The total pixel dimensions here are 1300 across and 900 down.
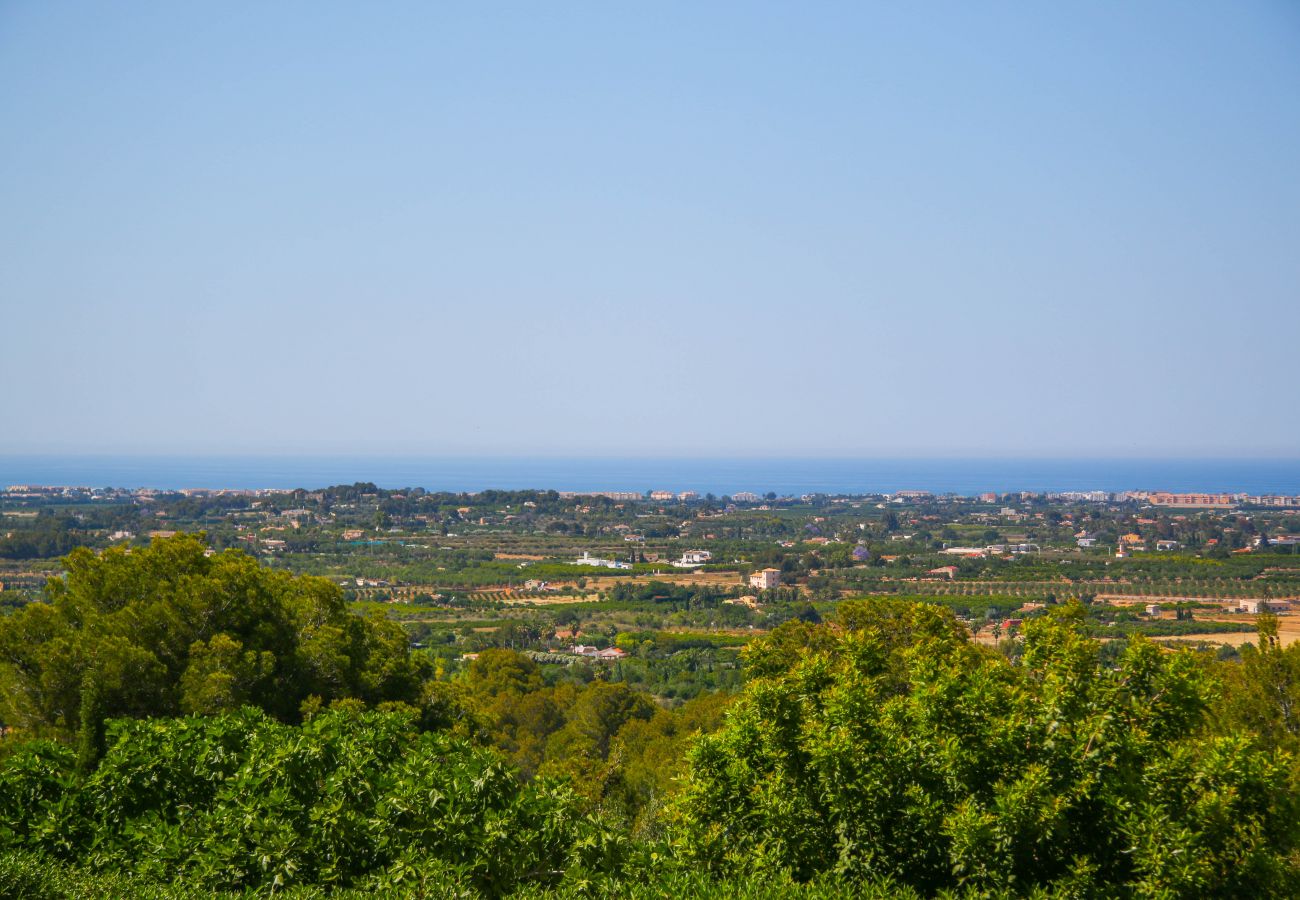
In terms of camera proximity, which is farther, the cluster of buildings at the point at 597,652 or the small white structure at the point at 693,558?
the small white structure at the point at 693,558

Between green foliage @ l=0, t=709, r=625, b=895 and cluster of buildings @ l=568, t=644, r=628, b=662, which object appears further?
cluster of buildings @ l=568, t=644, r=628, b=662

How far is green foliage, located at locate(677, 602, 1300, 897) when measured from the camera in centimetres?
507

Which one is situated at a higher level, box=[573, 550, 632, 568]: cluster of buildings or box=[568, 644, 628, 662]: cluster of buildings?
box=[573, 550, 632, 568]: cluster of buildings

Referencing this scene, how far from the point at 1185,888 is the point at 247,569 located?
1220cm

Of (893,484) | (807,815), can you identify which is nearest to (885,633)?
(807,815)

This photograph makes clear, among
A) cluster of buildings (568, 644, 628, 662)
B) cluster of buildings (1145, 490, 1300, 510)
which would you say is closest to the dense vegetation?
cluster of buildings (568, 644, 628, 662)

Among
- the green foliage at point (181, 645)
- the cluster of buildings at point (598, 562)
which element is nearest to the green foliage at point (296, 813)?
the green foliage at point (181, 645)

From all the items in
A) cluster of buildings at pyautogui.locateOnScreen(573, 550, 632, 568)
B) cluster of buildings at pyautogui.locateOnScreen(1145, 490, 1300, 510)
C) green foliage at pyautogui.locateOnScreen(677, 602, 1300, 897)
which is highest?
green foliage at pyautogui.locateOnScreen(677, 602, 1300, 897)

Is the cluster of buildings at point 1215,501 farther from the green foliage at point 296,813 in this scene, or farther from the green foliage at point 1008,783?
the green foliage at point 296,813

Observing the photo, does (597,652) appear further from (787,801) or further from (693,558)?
(787,801)

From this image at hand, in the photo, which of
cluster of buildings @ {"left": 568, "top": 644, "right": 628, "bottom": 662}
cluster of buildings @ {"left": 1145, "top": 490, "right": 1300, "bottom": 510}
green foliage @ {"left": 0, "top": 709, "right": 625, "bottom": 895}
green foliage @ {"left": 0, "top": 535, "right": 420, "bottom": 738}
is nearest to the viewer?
green foliage @ {"left": 0, "top": 709, "right": 625, "bottom": 895}

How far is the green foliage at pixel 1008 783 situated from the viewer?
5.07 metres

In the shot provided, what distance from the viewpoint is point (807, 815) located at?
20.0ft

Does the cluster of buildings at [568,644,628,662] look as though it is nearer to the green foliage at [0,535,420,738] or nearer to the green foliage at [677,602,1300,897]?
the green foliage at [0,535,420,738]
